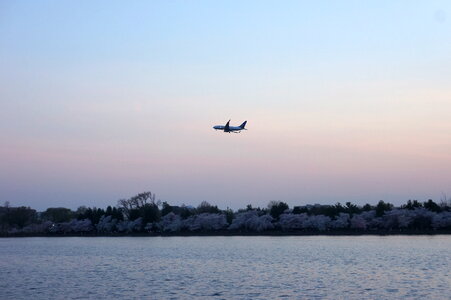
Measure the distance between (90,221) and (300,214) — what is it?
46716 millimetres

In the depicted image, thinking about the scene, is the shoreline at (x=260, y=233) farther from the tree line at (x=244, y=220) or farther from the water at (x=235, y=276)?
the water at (x=235, y=276)

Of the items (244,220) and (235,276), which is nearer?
(235,276)

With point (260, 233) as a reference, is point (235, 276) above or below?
below

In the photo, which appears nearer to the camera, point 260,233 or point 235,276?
point 235,276

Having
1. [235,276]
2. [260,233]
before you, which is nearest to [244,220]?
[260,233]

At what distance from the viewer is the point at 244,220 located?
392 ft

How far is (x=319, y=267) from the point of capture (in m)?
45.6

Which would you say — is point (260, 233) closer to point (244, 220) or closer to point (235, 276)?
point (244, 220)

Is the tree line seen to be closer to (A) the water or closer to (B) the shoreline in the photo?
(B) the shoreline

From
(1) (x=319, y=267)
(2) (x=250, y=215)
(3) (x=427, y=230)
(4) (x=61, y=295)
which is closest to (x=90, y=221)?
(2) (x=250, y=215)

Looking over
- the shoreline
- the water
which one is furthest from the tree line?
the water

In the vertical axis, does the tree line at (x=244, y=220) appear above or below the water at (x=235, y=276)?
above

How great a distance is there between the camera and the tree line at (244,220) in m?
108

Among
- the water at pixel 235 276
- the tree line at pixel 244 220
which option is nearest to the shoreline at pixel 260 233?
the tree line at pixel 244 220
